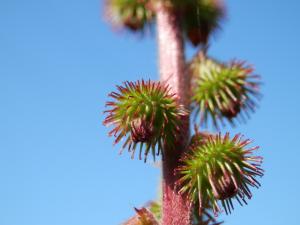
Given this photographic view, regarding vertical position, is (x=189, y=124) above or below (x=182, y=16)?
below

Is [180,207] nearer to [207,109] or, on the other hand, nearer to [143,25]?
[207,109]

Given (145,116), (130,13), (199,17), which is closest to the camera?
(145,116)

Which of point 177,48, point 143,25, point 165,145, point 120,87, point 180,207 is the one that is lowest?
point 180,207

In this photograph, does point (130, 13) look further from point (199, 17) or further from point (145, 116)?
point (145, 116)

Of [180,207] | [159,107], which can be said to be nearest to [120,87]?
[159,107]

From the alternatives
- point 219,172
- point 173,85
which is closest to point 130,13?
point 173,85

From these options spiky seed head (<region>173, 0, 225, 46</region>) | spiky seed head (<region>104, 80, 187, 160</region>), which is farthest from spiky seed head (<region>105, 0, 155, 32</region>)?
spiky seed head (<region>104, 80, 187, 160</region>)

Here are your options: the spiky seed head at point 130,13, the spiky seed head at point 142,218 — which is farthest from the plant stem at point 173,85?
the spiky seed head at point 130,13
